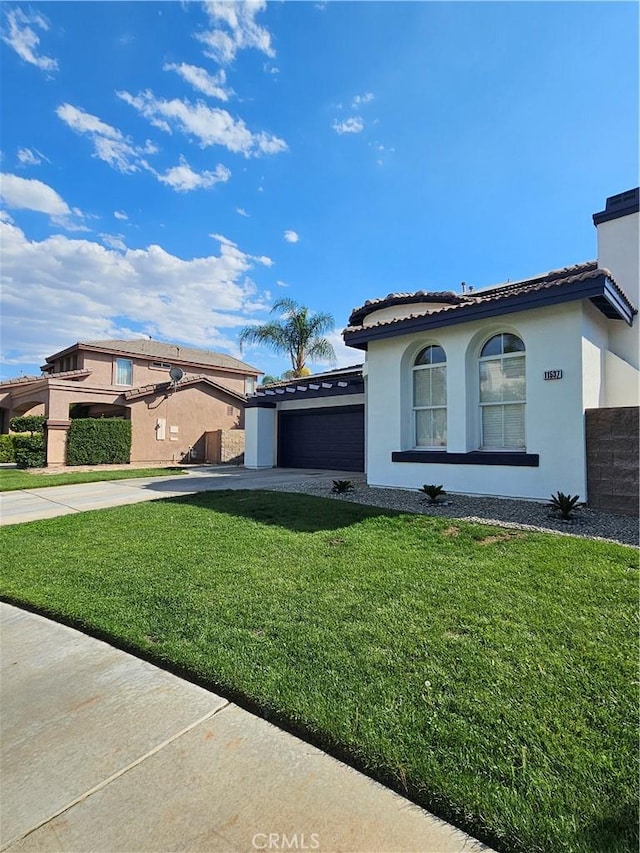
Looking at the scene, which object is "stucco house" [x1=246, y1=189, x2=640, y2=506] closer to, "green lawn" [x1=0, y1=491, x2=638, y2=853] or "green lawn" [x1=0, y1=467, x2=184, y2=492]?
"green lawn" [x1=0, y1=491, x2=638, y2=853]

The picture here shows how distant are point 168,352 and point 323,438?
66.0 ft

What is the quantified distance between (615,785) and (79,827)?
2500 millimetres

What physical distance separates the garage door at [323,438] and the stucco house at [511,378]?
596 centimetres

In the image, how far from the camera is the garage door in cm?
1702

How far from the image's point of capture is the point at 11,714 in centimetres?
283

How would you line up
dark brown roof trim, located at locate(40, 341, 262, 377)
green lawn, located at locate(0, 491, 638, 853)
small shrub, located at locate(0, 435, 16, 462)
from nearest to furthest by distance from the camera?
green lawn, located at locate(0, 491, 638, 853) < small shrub, located at locate(0, 435, 16, 462) < dark brown roof trim, located at locate(40, 341, 262, 377)

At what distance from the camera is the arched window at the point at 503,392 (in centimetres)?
885

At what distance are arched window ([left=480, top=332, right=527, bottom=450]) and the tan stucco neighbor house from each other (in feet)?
58.9

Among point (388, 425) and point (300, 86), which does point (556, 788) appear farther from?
point (300, 86)

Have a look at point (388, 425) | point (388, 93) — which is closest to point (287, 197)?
point (388, 93)

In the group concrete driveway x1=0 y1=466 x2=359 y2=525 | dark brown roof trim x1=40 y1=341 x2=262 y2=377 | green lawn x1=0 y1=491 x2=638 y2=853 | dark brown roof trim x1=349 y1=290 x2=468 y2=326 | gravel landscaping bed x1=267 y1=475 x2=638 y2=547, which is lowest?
green lawn x1=0 y1=491 x2=638 y2=853

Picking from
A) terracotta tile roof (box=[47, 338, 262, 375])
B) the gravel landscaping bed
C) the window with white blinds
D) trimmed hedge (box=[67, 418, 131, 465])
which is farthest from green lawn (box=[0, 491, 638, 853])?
terracotta tile roof (box=[47, 338, 262, 375])

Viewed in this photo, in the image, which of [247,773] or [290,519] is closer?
[247,773]

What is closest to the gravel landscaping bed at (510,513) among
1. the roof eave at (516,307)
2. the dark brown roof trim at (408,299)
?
the roof eave at (516,307)
